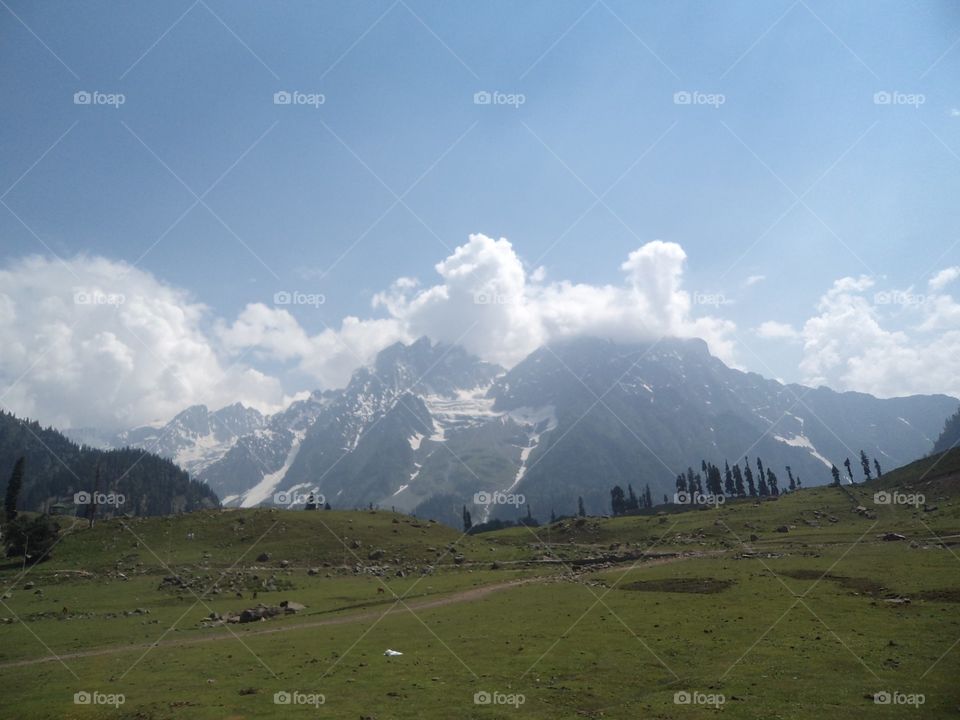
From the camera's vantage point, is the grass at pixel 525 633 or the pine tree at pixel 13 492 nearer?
the grass at pixel 525 633

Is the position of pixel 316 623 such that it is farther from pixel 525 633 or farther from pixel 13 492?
pixel 13 492

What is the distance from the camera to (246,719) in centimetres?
2144

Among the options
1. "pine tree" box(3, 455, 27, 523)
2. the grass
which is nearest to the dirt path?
the grass

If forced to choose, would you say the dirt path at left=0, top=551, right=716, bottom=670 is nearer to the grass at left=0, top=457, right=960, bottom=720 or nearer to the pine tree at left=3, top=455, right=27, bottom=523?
A: the grass at left=0, top=457, right=960, bottom=720

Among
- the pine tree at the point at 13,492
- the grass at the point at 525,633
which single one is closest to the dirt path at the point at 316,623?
the grass at the point at 525,633

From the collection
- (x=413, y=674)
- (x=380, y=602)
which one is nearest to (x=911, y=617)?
(x=413, y=674)

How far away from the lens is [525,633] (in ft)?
113

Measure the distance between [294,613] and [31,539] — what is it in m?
61.6

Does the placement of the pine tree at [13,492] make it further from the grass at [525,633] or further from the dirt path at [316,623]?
the dirt path at [316,623]

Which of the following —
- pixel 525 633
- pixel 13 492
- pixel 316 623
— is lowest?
pixel 316 623

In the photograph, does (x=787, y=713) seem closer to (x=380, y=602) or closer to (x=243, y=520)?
(x=380, y=602)

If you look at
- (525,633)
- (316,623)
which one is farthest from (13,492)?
(525,633)

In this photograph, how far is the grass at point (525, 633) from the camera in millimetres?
22703

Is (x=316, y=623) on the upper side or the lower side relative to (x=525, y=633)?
lower
